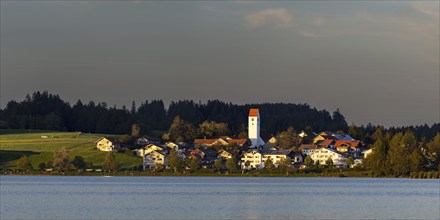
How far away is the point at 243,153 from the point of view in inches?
5901

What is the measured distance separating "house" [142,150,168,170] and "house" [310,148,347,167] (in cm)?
2329

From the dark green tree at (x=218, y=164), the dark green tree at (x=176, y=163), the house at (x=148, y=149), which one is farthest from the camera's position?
the house at (x=148, y=149)

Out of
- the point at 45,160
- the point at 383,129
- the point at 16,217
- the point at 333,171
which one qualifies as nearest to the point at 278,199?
the point at 16,217

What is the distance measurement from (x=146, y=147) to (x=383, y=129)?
191ft

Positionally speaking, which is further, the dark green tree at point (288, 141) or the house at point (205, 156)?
the dark green tree at point (288, 141)

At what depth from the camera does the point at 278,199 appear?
64.5m

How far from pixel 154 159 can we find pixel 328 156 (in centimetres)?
2705

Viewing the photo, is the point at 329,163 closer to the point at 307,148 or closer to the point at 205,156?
the point at 205,156

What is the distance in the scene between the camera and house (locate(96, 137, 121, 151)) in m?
147

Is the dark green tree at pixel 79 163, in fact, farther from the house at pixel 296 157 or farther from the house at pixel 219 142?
the house at pixel 296 157

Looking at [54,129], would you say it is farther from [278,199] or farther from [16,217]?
[16,217]

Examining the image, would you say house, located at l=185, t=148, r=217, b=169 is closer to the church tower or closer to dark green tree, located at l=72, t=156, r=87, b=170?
dark green tree, located at l=72, t=156, r=87, b=170

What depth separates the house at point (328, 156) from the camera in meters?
149

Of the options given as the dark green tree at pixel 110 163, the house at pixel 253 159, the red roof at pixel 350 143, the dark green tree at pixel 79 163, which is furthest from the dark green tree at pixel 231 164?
the red roof at pixel 350 143
